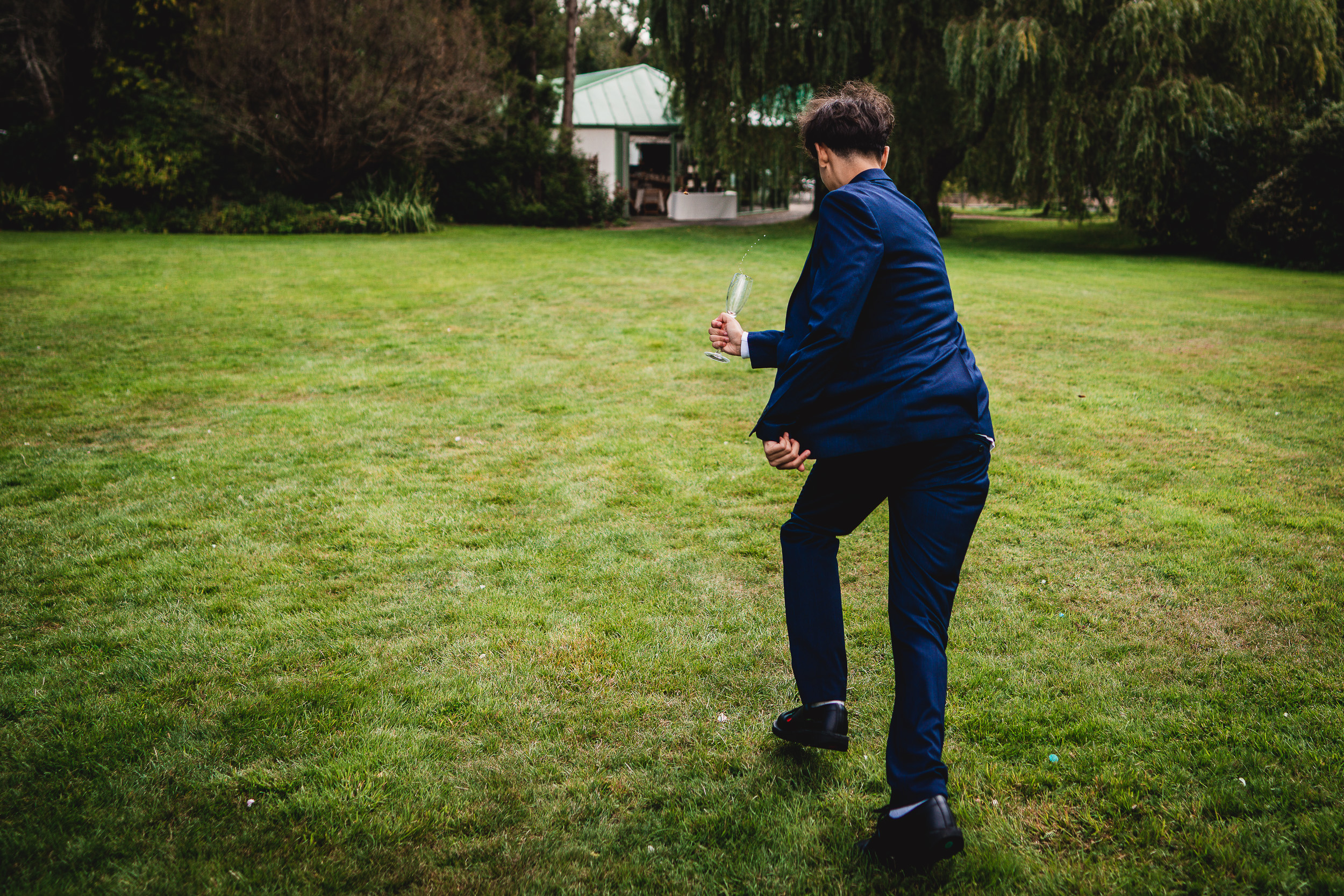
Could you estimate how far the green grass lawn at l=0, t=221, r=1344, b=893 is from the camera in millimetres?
2541

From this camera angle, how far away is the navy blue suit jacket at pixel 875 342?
94.4 inches

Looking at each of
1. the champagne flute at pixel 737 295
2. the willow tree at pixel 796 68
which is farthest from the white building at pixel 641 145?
the champagne flute at pixel 737 295

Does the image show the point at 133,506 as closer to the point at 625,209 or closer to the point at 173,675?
the point at 173,675

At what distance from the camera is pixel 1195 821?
2607 mm

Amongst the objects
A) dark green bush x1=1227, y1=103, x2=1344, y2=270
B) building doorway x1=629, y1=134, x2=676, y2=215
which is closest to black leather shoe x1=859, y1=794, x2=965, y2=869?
dark green bush x1=1227, y1=103, x2=1344, y2=270

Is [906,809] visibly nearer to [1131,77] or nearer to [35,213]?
[1131,77]

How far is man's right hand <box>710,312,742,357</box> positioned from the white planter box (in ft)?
95.0

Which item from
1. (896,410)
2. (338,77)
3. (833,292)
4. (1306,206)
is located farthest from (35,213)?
(1306,206)

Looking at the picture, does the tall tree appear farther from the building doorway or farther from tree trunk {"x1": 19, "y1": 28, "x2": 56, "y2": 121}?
tree trunk {"x1": 19, "y1": 28, "x2": 56, "y2": 121}

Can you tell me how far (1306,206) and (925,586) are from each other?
19078 mm

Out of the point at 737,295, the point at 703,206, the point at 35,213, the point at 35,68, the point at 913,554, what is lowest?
the point at 913,554

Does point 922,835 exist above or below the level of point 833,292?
below

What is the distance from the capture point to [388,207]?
22.6 meters

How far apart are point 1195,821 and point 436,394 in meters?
6.28
